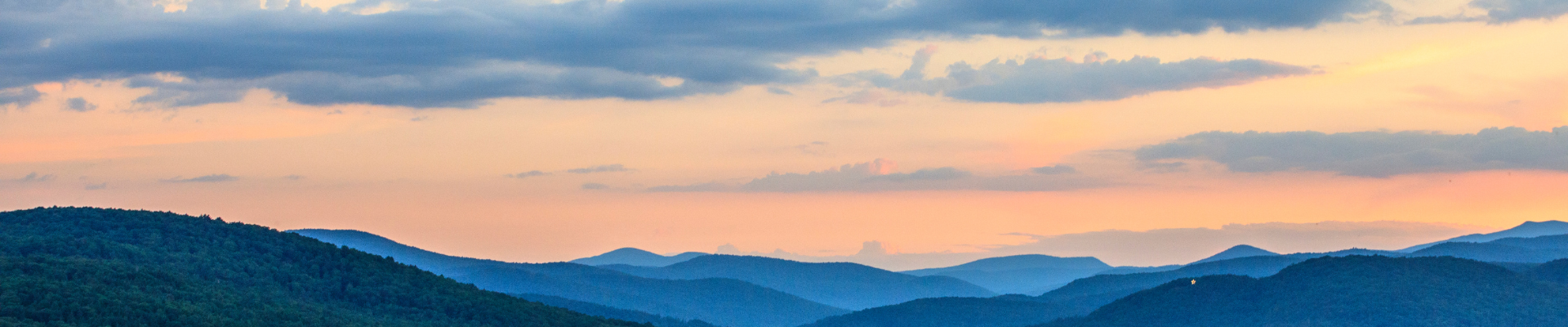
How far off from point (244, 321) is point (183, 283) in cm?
1632

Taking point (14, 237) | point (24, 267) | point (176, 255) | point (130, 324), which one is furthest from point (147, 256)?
point (130, 324)

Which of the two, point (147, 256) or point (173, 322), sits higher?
point (147, 256)

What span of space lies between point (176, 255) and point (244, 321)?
4013cm

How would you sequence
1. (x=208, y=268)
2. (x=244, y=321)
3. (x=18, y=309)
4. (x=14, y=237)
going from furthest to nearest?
(x=208, y=268) → (x=14, y=237) → (x=244, y=321) → (x=18, y=309)

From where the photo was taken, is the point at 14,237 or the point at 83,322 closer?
the point at 83,322

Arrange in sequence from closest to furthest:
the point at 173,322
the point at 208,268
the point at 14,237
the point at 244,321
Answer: the point at 173,322 → the point at 244,321 → the point at 14,237 → the point at 208,268

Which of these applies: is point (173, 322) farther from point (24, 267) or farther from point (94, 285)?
point (24, 267)

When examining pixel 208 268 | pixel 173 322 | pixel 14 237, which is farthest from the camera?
pixel 208 268

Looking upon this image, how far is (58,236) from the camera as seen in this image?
186 metres

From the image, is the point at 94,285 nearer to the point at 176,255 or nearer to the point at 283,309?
the point at 283,309

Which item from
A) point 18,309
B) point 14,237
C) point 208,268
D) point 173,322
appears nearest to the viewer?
point 18,309

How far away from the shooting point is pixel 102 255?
183m

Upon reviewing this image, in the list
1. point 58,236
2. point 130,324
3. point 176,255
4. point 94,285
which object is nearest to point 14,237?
point 58,236

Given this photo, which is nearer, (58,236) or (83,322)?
(83,322)
